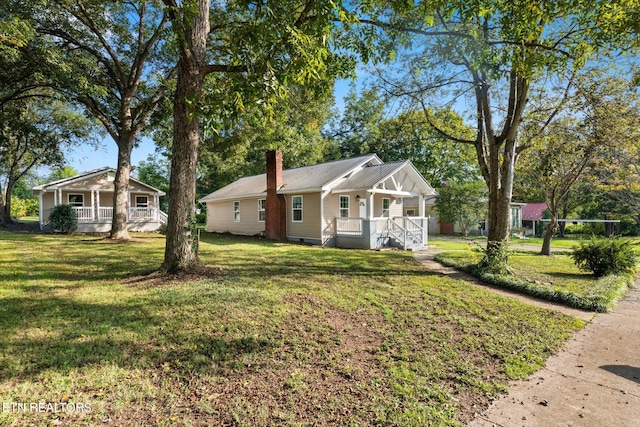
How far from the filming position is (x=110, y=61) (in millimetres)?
15820

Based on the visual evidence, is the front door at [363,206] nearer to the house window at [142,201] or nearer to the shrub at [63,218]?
the shrub at [63,218]

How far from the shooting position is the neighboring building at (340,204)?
15.9 m

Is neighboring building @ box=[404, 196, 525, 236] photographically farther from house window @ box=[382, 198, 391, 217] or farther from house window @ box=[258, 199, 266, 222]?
house window @ box=[258, 199, 266, 222]

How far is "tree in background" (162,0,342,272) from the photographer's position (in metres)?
5.80

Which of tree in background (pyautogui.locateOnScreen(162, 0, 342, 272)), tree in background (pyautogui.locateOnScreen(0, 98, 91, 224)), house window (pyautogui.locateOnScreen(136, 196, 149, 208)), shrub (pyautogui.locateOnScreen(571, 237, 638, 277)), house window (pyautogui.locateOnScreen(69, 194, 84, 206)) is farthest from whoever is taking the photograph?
house window (pyautogui.locateOnScreen(136, 196, 149, 208))

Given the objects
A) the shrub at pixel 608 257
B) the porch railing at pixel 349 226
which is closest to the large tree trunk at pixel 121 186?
the porch railing at pixel 349 226

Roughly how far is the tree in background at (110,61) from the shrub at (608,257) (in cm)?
1568

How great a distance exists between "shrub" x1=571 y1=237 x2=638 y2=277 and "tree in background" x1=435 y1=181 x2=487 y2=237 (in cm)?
1746

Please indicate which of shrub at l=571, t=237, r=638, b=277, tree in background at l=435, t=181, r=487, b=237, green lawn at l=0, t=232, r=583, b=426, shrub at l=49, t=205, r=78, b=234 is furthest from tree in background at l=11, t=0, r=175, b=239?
tree in background at l=435, t=181, r=487, b=237

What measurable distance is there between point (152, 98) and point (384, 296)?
48.5 feet

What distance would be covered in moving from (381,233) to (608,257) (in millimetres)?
8186

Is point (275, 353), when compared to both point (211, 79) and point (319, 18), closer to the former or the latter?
point (319, 18)

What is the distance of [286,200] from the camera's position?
60.7ft

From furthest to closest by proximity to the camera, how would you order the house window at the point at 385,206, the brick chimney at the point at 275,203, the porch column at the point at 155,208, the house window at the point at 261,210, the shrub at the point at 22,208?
the shrub at the point at 22,208
the porch column at the point at 155,208
the house window at the point at 261,210
the house window at the point at 385,206
the brick chimney at the point at 275,203
